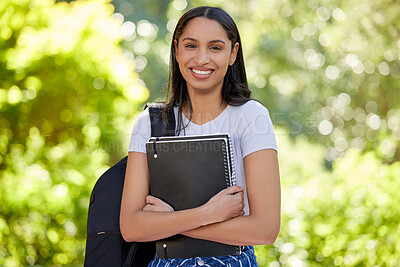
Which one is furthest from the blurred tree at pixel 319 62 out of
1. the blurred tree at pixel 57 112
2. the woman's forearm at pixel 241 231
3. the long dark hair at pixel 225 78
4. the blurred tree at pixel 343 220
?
the woman's forearm at pixel 241 231

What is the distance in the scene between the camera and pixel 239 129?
5.69 ft

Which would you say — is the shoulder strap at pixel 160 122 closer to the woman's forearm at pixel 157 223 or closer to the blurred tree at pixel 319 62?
the woman's forearm at pixel 157 223

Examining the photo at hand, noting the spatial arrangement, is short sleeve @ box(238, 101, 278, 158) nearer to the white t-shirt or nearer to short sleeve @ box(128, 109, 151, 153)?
the white t-shirt

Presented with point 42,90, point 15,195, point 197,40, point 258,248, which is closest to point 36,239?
point 15,195

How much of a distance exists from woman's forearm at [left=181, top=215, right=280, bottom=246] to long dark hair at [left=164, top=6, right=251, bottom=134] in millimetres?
424

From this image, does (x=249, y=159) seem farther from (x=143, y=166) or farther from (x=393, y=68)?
(x=393, y=68)

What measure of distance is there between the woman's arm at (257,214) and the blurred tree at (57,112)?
218 centimetres

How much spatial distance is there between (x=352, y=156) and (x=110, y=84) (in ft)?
6.57

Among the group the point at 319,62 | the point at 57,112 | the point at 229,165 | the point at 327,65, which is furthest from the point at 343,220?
the point at 319,62

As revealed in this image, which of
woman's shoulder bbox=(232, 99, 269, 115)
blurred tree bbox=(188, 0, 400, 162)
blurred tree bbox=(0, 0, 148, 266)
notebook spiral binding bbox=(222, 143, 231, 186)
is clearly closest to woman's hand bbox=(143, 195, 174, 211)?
notebook spiral binding bbox=(222, 143, 231, 186)

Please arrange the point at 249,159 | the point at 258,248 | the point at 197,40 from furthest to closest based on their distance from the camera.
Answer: the point at 258,248
the point at 197,40
the point at 249,159

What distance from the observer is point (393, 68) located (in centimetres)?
750

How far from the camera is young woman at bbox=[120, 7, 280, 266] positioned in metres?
1.60

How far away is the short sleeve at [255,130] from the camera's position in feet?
5.41
